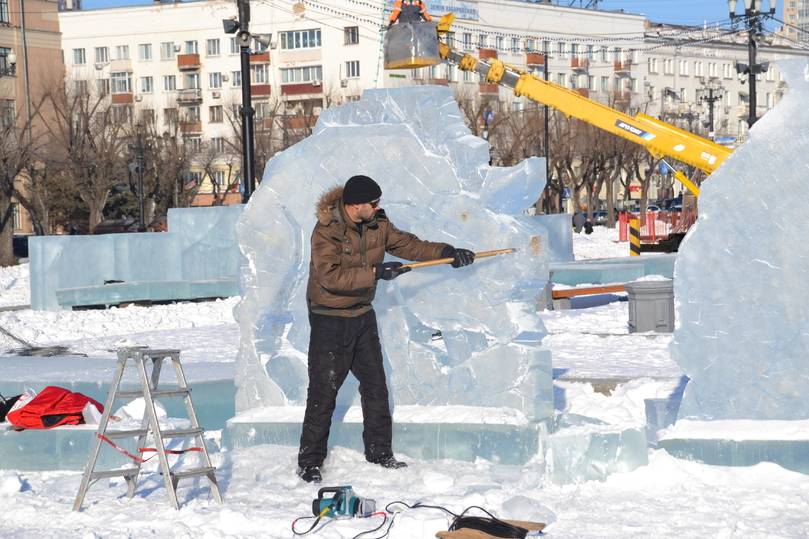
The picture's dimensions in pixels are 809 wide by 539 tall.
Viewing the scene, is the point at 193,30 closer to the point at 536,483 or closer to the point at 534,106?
the point at 534,106

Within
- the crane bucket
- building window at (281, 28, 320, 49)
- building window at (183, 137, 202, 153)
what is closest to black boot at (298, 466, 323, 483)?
the crane bucket

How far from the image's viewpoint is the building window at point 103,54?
251ft

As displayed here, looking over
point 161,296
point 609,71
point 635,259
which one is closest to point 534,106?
point 609,71

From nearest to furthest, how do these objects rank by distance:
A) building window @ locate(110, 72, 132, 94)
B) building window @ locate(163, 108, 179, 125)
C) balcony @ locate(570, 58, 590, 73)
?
1. building window @ locate(163, 108, 179, 125)
2. building window @ locate(110, 72, 132, 94)
3. balcony @ locate(570, 58, 590, 73)

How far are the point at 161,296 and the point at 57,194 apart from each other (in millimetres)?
31253

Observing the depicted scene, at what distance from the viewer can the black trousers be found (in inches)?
286

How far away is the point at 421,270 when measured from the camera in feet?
26.5

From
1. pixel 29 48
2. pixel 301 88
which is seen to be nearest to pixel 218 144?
pixel 301 88

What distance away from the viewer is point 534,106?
205ft

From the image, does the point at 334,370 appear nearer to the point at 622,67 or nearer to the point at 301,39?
the point at 301,39

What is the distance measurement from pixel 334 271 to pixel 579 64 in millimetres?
75429

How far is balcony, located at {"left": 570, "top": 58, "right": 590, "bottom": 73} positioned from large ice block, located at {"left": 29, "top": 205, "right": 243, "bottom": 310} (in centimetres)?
6148

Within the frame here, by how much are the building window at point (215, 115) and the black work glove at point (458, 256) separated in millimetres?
66880

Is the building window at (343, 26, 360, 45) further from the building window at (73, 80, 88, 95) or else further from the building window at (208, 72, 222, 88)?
the building window at (73, 80, 88, 95)
